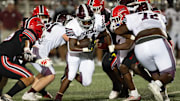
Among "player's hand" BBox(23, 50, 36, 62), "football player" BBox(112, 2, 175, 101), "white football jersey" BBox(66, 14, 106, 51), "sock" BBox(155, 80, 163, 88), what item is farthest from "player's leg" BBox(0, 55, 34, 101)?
"sock" BBox(155, 80, 163, 88)

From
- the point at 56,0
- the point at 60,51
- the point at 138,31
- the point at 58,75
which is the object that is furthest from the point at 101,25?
the point at 56,0

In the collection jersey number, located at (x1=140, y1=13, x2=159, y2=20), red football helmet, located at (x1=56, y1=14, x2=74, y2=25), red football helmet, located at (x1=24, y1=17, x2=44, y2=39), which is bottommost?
red football helmet, located at (x1=56, y1=14, x2=74, y2=25)

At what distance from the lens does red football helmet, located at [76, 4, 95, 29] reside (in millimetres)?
5633

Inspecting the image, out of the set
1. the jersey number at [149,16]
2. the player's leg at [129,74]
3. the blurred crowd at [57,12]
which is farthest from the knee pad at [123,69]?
the blurred crowd at [57,12]

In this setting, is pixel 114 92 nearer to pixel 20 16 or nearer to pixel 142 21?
pixel 142 21

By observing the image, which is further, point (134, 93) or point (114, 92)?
point (114, 92)

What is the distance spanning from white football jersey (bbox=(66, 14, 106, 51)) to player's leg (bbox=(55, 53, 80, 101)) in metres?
0.31

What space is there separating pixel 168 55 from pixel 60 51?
8.35 metres

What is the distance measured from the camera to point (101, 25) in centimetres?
588

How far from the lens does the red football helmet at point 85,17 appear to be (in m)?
5.63

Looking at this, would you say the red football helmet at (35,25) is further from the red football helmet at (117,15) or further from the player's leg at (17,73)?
the red football helmet at (117,15)

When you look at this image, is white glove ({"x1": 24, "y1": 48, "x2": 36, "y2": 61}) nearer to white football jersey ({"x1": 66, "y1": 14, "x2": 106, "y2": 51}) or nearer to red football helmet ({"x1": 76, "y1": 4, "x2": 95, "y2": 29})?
white football jersey ({"x1": 66, "y1": 14, "x2": 106, "y2": 51})

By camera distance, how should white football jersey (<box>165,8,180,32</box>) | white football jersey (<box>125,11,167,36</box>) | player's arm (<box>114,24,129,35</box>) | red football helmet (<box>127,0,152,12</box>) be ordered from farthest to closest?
white football jersey (<box>165,8,180,32</box>) → red football helmet (<box>127,0,152,12</box>) → player's arm (<box>114,24,129,35</box>) → white football jersey (<box>125,11,167,36</box>)

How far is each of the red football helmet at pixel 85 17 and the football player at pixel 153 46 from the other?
0.43 meters
